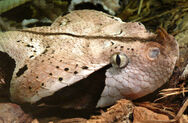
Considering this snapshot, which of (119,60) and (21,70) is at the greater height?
(119,60)

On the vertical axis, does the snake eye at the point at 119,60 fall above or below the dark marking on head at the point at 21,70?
above

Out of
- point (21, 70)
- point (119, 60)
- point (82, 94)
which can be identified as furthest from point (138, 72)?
point (21, 70)

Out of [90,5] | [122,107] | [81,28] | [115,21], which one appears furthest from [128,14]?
[122,107]

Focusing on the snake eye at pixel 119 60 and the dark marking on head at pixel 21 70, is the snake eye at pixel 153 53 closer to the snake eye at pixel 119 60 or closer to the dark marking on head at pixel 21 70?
the snake eye at pixel 119 60

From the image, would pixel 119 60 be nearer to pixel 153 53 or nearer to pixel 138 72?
pixel 138 72

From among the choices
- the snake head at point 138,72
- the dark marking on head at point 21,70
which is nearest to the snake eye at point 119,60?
the snake head at point 138,72
